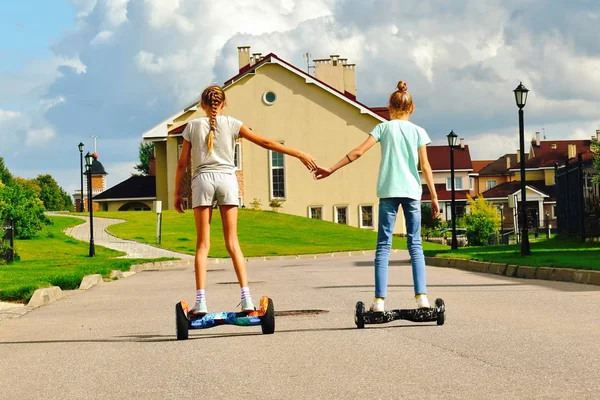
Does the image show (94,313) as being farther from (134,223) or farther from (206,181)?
(134,223)

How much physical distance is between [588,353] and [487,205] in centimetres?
9574

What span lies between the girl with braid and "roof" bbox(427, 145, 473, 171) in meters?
104

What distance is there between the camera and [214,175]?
945 centimetres

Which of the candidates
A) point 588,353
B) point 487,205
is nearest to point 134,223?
point 487,205

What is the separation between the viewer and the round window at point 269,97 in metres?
71.7

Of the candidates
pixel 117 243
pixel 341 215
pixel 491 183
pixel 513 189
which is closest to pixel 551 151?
pixel 491 183

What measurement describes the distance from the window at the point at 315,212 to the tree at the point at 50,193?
86.8m

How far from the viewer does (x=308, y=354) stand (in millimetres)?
7906

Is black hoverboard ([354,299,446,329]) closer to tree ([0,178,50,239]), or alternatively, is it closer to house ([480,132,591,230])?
tree ([0,178,50,239])

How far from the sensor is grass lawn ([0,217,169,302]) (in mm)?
18188

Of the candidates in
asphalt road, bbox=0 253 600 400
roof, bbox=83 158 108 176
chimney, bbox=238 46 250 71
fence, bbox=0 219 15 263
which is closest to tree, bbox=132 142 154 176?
roof, bbox=83 158 108 176

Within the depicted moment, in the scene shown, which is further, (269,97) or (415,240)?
(269,97)

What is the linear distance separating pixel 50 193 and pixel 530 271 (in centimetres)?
14134

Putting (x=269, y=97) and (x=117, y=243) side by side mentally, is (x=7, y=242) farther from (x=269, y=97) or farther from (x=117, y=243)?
(x=269, y=97)
